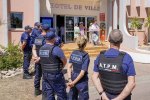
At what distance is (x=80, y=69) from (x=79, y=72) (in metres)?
0.07

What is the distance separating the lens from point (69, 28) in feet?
83.8

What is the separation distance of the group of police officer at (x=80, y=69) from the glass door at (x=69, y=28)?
13.1m

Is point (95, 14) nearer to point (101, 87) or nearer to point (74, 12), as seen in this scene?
Result: point (74, 12)

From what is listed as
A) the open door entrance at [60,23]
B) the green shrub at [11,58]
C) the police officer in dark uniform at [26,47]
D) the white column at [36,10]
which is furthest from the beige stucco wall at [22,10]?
the police officer in dark uniform at [26,47]

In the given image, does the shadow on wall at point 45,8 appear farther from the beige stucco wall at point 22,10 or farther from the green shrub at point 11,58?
the green shrub at point 11,58

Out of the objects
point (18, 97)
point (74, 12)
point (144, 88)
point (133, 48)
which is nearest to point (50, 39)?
point (18, 97)

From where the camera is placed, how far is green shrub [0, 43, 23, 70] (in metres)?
14.2

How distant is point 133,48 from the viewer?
2269cm

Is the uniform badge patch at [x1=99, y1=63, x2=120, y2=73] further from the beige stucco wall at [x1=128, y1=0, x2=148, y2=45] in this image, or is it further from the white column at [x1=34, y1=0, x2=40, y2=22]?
the beige stucco wall at [x1=128, y1=0, x2=148, y2=45]

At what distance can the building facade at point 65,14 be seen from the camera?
20.7m

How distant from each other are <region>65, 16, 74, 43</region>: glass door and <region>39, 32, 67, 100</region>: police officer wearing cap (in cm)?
1822

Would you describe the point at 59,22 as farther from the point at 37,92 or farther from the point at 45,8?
the point at 37,92

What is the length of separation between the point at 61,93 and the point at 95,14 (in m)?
19.7

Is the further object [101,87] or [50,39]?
[50,39]
